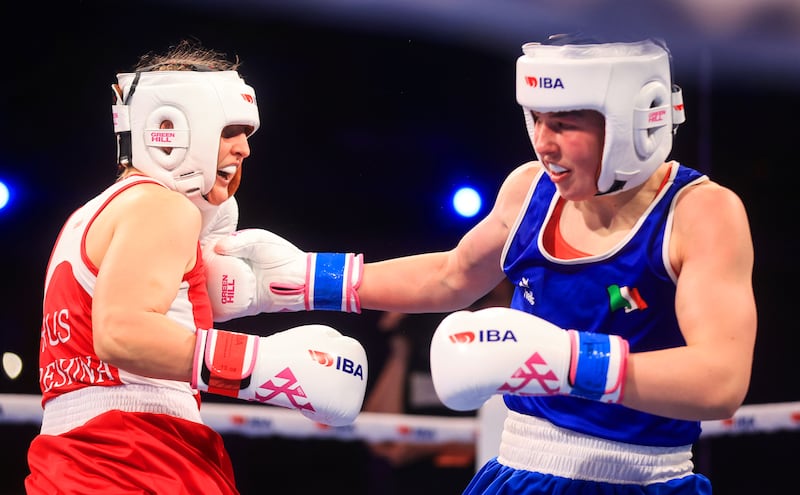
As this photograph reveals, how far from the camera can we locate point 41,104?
4.91 meters

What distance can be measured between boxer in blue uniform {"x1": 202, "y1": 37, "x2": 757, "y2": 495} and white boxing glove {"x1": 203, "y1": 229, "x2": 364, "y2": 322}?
Answer: 1.53 ft

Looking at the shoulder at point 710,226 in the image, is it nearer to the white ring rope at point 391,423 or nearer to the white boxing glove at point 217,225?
the white boxing glove at point 217,225

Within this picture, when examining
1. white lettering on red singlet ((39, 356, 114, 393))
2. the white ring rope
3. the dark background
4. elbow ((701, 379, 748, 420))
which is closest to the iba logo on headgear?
elbow ((701, 379, 748, 420))

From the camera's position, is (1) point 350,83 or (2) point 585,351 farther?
(1) point 350,83

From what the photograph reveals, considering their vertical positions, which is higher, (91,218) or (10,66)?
(10,66)

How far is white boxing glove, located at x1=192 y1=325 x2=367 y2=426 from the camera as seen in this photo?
212 cm

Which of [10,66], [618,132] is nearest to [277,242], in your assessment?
[618,132]

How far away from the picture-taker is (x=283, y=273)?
8.78 feet

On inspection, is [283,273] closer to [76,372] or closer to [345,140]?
[76,372]

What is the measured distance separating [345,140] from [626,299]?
304 cm

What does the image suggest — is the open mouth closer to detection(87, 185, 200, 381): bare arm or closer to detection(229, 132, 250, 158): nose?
detection(229, 132, 250, 158): nose

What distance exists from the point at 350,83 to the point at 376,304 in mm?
2534

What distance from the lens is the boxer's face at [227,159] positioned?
2.48 meters

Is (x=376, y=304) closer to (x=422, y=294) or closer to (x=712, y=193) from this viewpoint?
(x=422, y=294)
